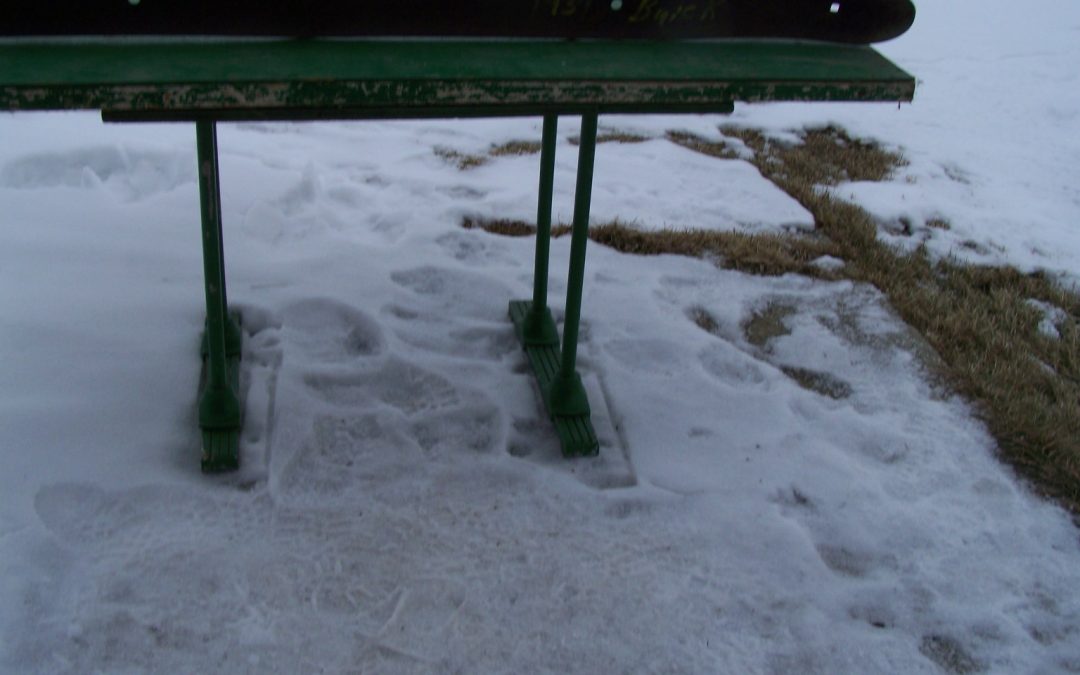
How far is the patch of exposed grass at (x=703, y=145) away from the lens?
16.7ft

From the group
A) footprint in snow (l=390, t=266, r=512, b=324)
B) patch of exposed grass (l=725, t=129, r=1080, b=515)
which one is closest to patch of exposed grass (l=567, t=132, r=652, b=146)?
patch of exposed grass (l=725, t=129, r=1080, b=515)

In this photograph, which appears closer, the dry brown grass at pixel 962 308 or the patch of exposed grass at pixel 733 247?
the dry brown grass at pixel 962 308

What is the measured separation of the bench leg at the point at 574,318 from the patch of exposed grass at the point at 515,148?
226 cm

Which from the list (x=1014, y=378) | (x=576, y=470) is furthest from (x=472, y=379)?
(x=1014, y=378)

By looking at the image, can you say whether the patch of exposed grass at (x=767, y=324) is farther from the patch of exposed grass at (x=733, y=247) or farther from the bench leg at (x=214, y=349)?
the bench leg at (x=214, y=349)

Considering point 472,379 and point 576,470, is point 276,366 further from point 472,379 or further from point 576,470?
point 576,470

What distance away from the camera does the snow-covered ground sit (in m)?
2.07

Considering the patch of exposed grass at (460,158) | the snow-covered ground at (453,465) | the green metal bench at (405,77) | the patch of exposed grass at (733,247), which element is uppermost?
the green metal bench at (405,77)

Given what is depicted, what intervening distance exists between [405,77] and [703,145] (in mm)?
3598

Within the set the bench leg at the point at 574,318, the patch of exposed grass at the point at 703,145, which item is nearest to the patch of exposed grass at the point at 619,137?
the patch of exposed grass at the point at 703,145

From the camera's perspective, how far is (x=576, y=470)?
2.55 metres

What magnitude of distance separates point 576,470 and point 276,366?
873mm

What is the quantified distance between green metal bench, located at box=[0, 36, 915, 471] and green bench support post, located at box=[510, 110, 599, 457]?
0.63 ft

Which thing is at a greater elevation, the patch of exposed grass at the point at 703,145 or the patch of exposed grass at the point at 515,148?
the patch of exposed grass at the point at 703,145
